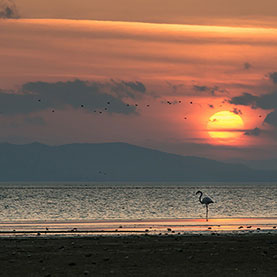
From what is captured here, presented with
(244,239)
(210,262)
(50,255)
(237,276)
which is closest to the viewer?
(237,276)

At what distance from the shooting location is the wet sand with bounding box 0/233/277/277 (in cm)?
2788

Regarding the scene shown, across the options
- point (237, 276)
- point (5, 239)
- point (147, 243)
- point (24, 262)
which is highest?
point (5, 239)

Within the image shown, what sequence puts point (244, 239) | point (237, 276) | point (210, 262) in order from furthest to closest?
point (244, 239), point (210, 262), point (237, 276)

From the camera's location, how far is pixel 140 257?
103 ft

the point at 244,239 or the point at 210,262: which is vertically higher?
the point at 244,239

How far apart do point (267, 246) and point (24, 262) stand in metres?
12.4

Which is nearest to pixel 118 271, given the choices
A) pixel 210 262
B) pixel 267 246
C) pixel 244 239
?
pixel 210 262

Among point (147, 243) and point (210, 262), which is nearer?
point (210, 262)

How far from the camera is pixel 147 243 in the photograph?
37812 mm

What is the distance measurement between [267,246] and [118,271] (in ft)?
35.6

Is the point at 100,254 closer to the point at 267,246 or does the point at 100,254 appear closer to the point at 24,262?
the point at 24,262

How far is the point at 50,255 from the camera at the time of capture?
32.5 m

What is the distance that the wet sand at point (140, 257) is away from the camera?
91.5 ft

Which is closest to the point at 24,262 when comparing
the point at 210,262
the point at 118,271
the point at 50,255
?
the point at 50,255
